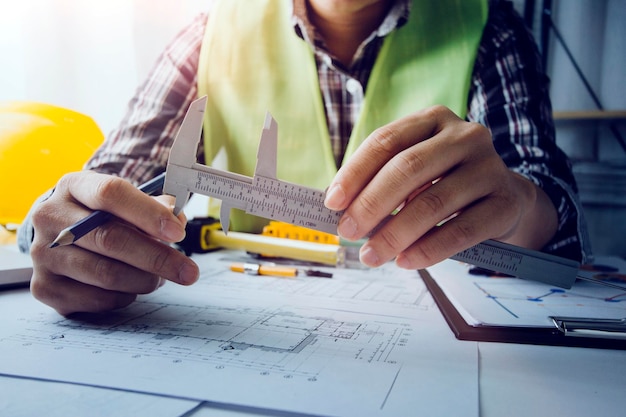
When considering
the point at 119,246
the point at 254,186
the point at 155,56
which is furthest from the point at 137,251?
the point at 155,56

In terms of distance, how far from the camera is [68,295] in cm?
65

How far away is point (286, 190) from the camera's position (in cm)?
61

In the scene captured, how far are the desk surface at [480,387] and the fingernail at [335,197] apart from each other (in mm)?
203

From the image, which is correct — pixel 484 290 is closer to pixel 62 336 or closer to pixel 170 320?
pixel 170 320

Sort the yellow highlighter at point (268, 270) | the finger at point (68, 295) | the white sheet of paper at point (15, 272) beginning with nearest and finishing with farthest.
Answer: the finger at point (68, 295) < the white sheet of paper at point (15, 272) < the yellow highlighter at point (268, 270)

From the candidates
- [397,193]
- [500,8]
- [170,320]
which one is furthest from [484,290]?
[500,8]

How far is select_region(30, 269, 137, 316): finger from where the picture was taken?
0.65m

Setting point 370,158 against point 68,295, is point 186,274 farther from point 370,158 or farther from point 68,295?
point 370,158

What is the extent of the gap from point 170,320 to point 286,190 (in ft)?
0.83

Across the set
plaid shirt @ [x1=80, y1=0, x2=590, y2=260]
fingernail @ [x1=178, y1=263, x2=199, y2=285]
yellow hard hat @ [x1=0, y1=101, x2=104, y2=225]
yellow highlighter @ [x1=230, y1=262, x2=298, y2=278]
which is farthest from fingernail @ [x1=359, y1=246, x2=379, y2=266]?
yellow hard hat @ [x1=0, y1=101, x2=104, y2=225]

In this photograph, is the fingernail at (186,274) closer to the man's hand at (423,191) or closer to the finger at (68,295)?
the finger at (68,295)

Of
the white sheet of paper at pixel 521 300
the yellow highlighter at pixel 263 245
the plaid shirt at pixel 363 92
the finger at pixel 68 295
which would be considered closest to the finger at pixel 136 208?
the finger at pixel 68 295

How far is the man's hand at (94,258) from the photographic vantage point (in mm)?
643

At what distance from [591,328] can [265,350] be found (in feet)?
1.42
